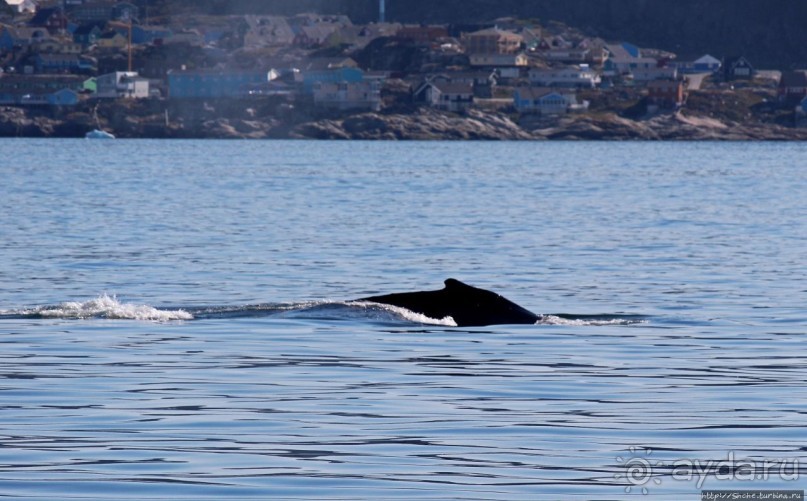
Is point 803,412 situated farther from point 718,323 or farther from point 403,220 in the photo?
point 403,220

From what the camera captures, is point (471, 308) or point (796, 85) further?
point (796, 85)

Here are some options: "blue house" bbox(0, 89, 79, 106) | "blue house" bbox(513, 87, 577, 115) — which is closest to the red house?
"blue house" bbox(513, 87, 577, 115)

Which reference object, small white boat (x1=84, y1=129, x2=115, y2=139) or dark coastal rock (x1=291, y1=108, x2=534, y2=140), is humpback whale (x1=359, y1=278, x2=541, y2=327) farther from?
dark coastal rock (x1=291, y1=108, x2=534, y2=140)

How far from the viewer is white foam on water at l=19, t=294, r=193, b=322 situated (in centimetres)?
2444

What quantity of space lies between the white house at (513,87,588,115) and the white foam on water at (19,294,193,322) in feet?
552

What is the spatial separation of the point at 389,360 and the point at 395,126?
16956cm

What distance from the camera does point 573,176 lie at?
9275 centimetres

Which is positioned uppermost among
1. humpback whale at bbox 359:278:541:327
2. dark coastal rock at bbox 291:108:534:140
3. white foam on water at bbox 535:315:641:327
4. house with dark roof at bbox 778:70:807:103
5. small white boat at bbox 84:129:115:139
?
humpback whale at bbox 359:278:541:327

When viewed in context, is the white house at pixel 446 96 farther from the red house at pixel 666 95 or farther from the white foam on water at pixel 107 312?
the white foam on water at pixel 107 312

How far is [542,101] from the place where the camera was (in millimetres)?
192250

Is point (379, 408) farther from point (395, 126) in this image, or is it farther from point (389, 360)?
point (395, 126)

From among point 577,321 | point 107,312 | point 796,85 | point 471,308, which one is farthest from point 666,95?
point 107,312

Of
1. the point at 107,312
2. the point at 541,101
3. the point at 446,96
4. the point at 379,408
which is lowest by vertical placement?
the point at 541,101

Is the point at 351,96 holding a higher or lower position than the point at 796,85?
lower
